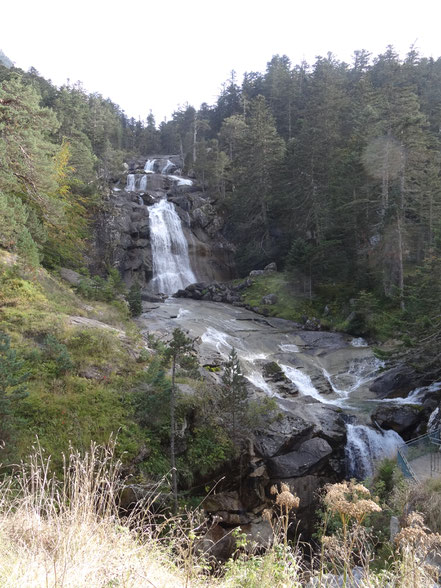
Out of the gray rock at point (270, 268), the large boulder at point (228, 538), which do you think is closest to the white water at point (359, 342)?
the gray rock at point (270, 268)

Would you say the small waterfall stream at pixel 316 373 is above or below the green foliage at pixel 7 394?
below

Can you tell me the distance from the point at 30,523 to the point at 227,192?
4764cm

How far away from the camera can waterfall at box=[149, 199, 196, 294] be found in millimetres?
37244

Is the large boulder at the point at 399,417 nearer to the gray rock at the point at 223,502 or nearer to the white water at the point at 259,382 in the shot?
the white water at the point at 259,382

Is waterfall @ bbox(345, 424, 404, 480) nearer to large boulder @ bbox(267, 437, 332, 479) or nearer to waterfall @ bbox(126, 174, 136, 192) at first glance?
large boulder @ bbox(267, 437, 332, 479)

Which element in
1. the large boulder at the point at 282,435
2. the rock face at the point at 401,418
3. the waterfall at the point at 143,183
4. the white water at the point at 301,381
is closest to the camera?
the large boulder at the point at 282,435

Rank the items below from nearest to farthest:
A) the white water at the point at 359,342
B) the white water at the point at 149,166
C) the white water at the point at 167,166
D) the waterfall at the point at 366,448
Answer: the waterfall at the point at 366,448 < the white water at the point at 359,342 < the white water at the point at 167,166 < the white water at the point at 149,166

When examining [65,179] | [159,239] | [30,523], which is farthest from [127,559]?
[159,239]

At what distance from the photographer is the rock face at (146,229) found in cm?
3591

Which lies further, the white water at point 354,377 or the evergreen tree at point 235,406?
the white water at point 354,377

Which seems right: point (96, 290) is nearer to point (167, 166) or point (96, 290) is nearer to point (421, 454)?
point (421, 454)

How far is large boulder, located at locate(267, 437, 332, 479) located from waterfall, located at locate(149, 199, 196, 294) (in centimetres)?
2519

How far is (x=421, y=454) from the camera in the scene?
11016 millimetres

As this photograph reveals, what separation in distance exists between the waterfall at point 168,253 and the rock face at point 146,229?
2.05 ft
